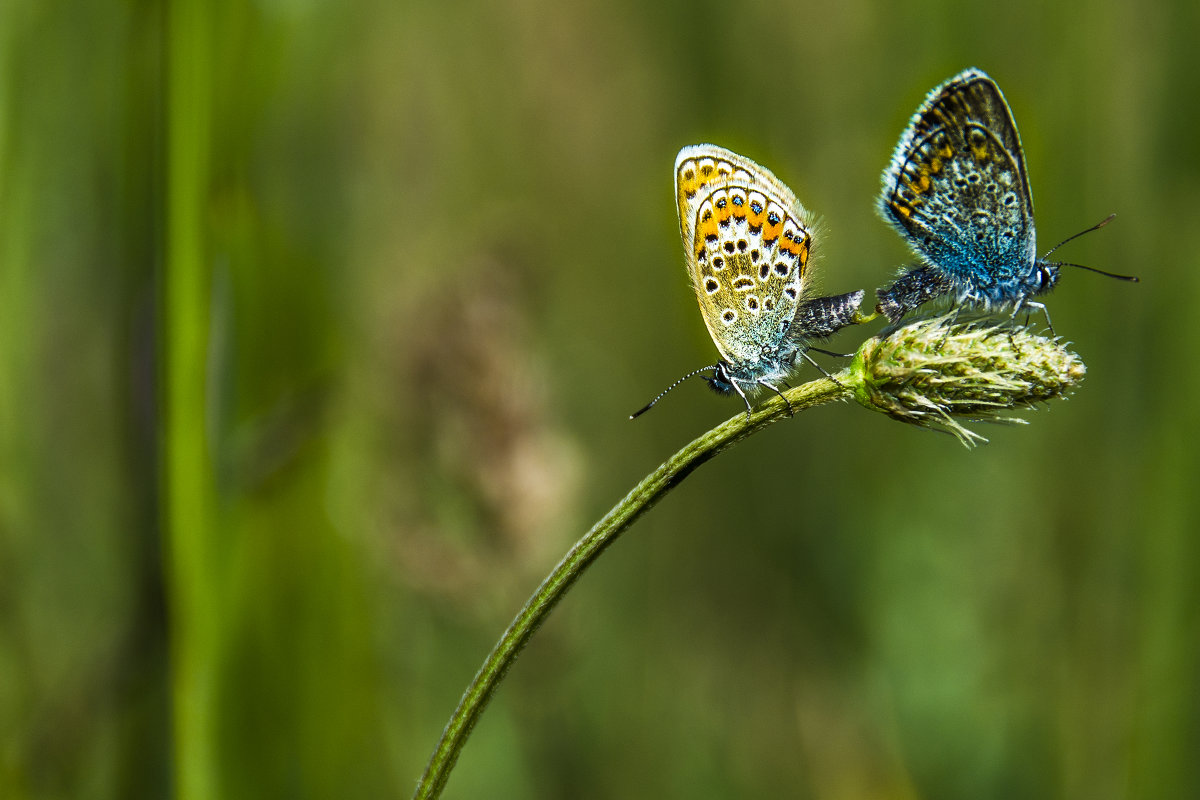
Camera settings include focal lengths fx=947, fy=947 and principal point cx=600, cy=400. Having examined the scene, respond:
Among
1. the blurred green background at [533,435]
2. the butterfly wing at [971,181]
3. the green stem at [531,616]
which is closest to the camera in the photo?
the green stem at [531,616]

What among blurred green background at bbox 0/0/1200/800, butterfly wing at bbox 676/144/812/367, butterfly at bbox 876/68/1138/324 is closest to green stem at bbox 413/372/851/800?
blurred green background at bbox 0/0/1200/800

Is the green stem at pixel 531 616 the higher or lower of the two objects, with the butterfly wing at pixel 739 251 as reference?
lower

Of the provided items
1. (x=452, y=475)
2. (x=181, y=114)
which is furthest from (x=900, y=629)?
(x=181, y=114)

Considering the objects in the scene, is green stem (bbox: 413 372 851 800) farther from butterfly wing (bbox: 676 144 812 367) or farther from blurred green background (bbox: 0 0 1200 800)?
butterfly wing (bbox: 676 144 812 367)

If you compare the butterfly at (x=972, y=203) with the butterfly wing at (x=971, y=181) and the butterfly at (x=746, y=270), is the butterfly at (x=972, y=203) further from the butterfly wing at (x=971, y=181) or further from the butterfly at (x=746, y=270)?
the butterfly at (x=746, y=270)

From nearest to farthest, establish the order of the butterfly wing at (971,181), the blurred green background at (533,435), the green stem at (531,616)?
the green stem at (531,616) → the blurred green background at (533,435) → the butterfly wing at (971,181)

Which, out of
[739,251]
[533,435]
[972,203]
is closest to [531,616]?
[739,251]

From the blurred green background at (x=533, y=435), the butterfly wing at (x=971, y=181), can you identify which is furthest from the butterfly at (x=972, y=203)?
the blurred green background at (x=533, y=435)

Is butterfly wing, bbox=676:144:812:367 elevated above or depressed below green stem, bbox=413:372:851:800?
above
